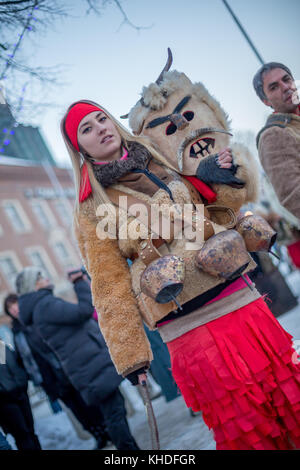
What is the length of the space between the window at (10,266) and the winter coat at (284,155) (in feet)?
55.4

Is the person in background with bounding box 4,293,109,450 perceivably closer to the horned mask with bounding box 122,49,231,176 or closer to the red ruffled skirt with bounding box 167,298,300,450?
the red ruffled skirt with bounding box 167,298,300,450

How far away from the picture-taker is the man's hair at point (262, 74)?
198cm

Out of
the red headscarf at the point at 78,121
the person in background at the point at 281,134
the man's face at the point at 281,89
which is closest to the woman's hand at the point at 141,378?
the red headscarf at the point at 78,121

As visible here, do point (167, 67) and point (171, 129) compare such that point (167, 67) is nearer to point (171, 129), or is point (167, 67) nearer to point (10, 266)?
point (171, 129)

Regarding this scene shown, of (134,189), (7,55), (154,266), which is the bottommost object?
(154,266)

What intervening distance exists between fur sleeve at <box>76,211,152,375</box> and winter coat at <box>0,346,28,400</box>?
179 centimetres

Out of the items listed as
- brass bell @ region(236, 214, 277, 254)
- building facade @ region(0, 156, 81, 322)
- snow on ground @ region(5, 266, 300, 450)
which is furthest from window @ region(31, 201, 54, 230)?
brass bell @ region(236, 214, 277, 254)

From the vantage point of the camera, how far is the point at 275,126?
1.98 metres

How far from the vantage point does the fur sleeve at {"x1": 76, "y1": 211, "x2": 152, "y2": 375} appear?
1624 millimetres

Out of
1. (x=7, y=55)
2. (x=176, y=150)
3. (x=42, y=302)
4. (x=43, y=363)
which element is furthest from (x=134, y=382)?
(x=43, y=363)

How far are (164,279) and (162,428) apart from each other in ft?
8.08

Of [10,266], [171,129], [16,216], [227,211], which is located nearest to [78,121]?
[171,129]

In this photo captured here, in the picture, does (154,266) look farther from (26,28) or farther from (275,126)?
(26,28)
